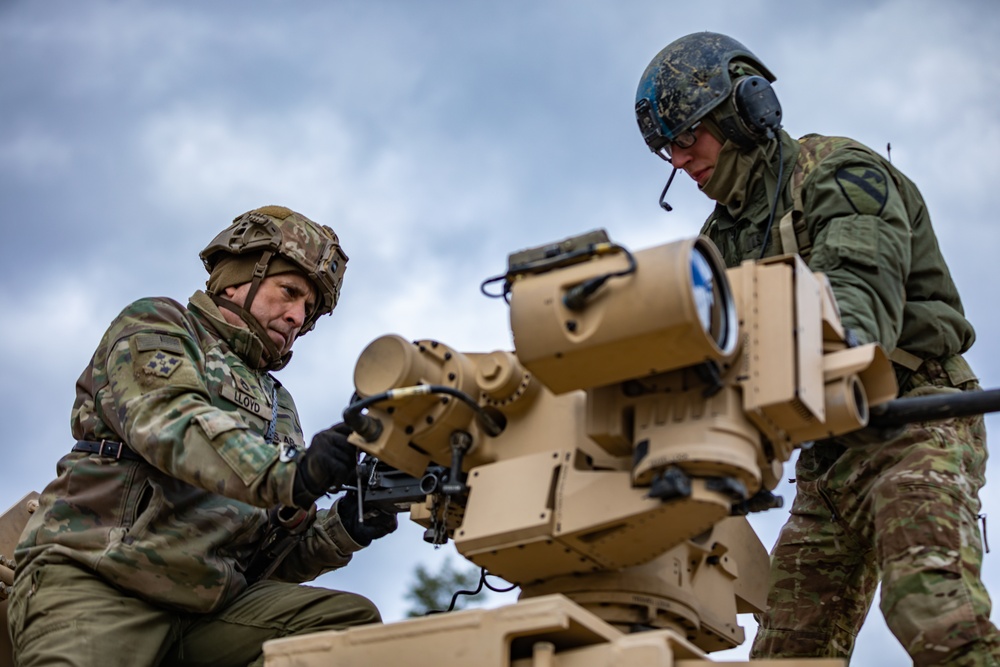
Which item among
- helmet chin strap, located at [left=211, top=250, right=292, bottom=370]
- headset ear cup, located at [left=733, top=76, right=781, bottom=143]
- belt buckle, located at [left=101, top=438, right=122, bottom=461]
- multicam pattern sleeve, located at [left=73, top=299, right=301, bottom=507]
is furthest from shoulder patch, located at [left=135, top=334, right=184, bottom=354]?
headset ear cup, located at [left=733, top=76, right=781, bottom=143]

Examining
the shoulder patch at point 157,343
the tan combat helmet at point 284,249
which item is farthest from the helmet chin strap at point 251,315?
the shoulder patch at point 157,343

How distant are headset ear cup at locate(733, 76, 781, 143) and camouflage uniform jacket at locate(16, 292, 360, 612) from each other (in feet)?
9.18

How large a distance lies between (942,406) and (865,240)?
1.08m

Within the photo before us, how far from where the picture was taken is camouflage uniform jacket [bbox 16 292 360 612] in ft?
19.6

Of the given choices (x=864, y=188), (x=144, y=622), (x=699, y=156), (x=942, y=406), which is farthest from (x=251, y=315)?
(x=942, y=406)

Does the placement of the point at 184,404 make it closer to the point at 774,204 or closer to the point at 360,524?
the point at 360,524

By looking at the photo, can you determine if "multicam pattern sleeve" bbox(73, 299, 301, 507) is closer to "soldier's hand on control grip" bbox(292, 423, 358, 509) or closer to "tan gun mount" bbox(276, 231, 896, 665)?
"soldier's hand on control grip" bbox(292, 423, 358, 509)

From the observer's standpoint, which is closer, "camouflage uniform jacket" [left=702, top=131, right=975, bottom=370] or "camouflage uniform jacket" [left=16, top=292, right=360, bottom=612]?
"camouflage uniform jacket" [left=702, top=131, right=975, bottom=370]

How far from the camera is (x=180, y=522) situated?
6.44 meters

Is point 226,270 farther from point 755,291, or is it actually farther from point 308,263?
point 755,291

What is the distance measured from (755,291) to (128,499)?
3.10 metres

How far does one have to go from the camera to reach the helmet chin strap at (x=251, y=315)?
7508mm

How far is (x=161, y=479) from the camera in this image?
6.47 metres

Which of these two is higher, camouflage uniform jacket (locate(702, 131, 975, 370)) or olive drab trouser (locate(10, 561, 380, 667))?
camouflage uniform jacket (locate(702, 131, 975, 370))
